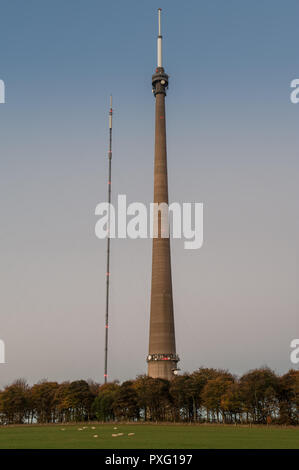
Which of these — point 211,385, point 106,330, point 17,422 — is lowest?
point 17,422

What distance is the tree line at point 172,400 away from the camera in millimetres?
98250

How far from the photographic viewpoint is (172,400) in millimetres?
111875

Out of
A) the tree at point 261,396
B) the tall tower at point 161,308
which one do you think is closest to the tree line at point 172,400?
the tree at point 261,396

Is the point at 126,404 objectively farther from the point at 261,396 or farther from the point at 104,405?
the point at 261,396

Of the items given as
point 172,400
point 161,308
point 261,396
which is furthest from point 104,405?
point 261,396

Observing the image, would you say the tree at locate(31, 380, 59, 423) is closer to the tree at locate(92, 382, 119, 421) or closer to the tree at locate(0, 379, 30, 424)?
the tree at locate(0, 379, 30, 424)

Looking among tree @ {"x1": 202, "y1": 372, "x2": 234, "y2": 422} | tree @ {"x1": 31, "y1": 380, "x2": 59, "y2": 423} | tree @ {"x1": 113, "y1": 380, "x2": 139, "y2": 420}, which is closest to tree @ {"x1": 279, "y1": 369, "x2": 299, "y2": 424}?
tree @ {"x1": 202, "y1": 372, "x2": 234, "y2": 422}

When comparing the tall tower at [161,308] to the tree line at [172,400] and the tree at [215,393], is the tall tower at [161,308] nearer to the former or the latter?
the tree line at [172,400]

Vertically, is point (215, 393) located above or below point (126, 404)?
above

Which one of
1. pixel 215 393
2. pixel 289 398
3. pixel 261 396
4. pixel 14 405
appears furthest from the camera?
pixel 14 405
